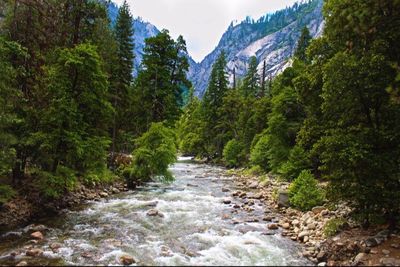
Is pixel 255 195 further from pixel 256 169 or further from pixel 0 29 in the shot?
pixel 0 29

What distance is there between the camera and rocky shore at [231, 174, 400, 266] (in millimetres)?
8981

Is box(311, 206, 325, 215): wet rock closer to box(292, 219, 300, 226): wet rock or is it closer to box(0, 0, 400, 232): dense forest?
box(0, 0, 400, 232): dense forest

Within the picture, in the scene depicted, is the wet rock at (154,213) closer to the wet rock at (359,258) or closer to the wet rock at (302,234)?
the wet rock at (302,234)

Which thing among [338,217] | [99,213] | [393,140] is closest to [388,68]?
[393,140]

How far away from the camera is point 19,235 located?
437 inches

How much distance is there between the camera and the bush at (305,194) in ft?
50.7

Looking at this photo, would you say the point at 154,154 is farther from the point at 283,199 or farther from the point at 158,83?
Answer: the point at 283,199

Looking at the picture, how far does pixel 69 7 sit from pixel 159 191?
1210 cm

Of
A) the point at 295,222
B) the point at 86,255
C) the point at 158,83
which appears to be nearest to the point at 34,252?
the point at 86,255

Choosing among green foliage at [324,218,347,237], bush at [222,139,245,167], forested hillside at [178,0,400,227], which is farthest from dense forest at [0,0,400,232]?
bush at [222,139,245,167]

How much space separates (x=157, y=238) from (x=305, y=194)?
8.07 m

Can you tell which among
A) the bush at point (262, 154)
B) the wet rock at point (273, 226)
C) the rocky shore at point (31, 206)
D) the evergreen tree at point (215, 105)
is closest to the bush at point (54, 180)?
the rocky shore at point (31, 206)

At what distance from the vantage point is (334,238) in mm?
10633

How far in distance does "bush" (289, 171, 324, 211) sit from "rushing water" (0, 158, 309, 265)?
1887 millimetres
